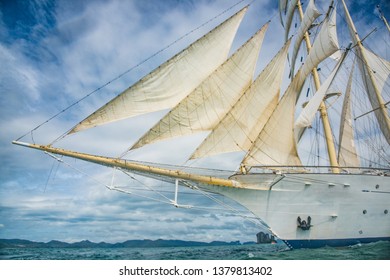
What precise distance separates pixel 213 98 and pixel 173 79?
6.29 feet

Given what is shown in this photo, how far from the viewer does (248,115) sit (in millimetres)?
13188

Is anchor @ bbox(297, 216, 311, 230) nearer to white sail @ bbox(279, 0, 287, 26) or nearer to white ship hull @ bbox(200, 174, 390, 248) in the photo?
white ship hull @ bbox(200, 174, 390, 248)

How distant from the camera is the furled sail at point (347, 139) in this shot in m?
17.5

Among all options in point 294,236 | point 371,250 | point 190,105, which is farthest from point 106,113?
point 371,250

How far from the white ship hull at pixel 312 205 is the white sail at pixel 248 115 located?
1.47m

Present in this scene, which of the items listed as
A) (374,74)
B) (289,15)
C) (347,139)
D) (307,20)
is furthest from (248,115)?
(289,15)

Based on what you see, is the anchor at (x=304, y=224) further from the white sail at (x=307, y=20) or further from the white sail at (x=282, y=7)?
the white sail at (x=282, y=7)

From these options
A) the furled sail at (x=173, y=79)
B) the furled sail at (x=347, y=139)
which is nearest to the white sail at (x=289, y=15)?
the furled sail at (x=347, y=139)

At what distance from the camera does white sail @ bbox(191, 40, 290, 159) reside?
1192 cm

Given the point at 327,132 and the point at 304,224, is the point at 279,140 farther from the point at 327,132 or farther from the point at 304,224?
the point at 327,132

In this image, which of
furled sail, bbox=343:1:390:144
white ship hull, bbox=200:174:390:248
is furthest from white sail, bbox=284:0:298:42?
white ship hull, bbox=200:174:390:248

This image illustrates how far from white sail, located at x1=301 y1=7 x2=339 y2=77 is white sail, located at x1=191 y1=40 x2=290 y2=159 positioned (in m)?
1.16

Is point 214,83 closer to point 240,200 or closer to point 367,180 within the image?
point 240,200

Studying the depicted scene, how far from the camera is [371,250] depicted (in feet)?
33.0
